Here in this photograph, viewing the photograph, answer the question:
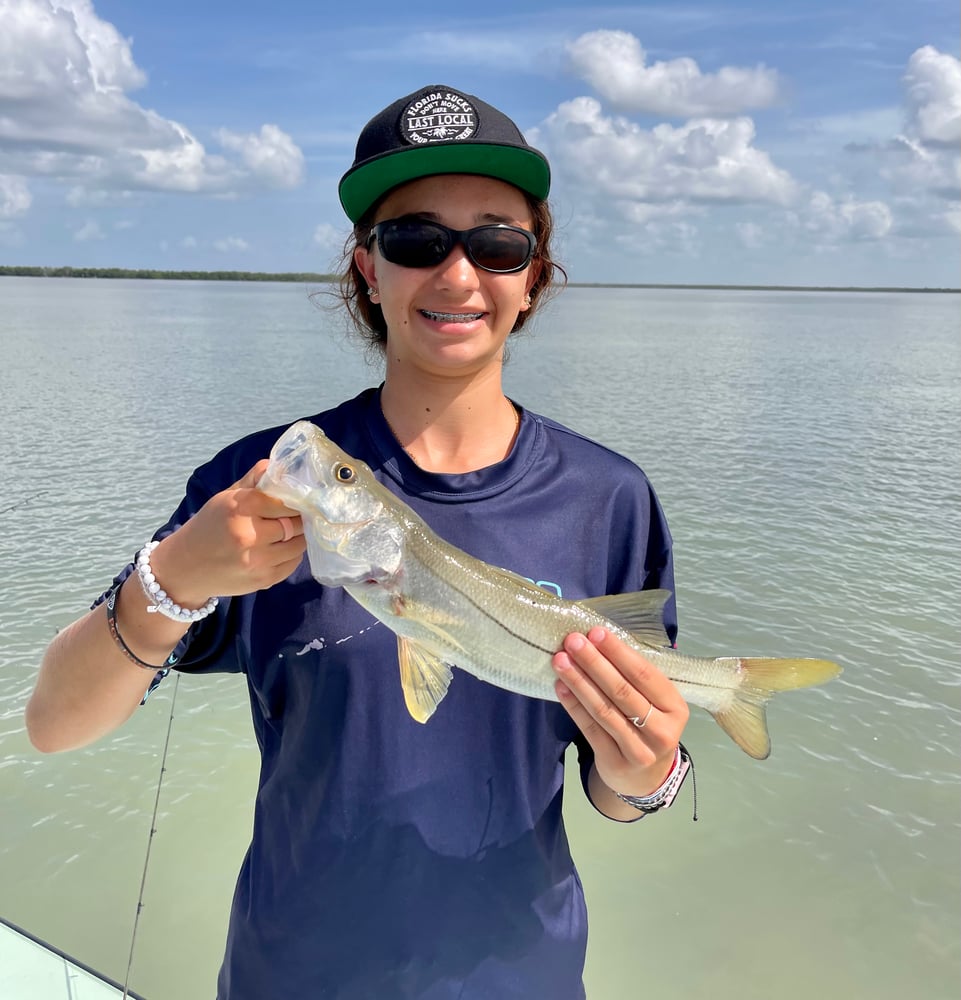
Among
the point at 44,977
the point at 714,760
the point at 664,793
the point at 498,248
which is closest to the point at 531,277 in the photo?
the point at 498,248

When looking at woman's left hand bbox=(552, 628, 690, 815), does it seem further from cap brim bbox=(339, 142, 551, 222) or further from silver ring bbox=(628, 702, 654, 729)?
cap brim bbox=(339, 142, 551, 222)

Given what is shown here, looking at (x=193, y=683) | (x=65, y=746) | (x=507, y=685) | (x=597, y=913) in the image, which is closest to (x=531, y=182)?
(x=507, y=685)

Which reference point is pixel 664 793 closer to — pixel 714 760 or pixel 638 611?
pixel 638 611

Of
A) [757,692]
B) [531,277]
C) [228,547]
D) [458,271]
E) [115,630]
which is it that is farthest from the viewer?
[531,277]

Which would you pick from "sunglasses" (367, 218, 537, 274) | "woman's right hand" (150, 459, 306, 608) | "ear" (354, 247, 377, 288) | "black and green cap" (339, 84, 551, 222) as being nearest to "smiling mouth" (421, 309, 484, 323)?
"sunglasses" (367, 218, 537, 274)

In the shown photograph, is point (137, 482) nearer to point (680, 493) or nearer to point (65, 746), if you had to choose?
point (680, 493)

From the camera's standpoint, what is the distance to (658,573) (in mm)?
2502

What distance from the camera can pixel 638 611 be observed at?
2326 mm

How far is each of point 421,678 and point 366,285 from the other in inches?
56.0

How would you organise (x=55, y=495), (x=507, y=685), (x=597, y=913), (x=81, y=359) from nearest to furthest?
(x=507, y=685) → (x=597, y=913) → (x=55, y=495) → (x=81, y=359)

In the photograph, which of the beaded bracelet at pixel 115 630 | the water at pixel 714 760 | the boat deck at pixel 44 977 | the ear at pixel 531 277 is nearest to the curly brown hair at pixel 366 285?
the ear at pixel 531 277

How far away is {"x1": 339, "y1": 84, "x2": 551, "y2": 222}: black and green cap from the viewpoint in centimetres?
221

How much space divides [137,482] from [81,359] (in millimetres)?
20519

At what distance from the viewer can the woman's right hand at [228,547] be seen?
188 centimetres
